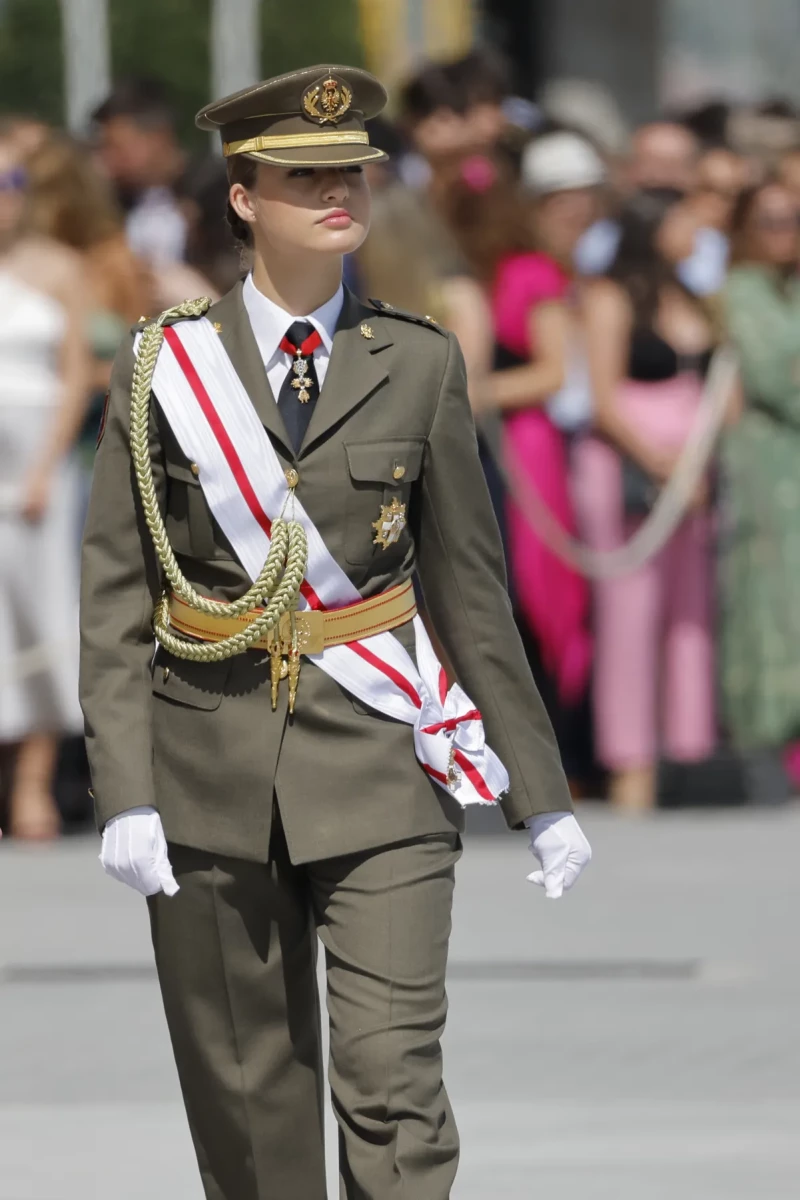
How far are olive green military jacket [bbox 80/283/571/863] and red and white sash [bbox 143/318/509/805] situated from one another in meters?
0.02

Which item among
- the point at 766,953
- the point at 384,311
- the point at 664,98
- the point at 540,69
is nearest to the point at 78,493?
the point at 766,953

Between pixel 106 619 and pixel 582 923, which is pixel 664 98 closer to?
pixel 582 923

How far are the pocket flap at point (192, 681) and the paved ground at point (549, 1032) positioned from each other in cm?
139

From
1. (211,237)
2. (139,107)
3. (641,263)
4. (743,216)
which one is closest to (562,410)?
(641,263)

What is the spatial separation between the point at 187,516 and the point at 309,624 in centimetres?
22

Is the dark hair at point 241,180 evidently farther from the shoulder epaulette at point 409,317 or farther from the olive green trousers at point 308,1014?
the olive green trousers at point 308,1014

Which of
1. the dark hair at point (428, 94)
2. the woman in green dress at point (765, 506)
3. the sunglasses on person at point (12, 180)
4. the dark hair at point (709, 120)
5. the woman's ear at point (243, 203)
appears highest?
the woman's ear at point (243, 203)

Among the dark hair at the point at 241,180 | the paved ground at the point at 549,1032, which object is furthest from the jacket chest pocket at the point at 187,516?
the paved ground at the point at 549,1032

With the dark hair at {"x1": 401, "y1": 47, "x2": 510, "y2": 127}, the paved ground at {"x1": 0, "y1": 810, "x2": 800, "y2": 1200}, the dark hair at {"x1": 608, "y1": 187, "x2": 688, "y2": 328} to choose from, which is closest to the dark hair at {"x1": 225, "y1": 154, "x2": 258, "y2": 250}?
the paved ground at {"x1": 0, "y1": 810, "x2": 800, "y2": 1200}

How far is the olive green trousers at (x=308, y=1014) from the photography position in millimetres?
3836

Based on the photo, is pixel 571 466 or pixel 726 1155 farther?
pixel 571 466

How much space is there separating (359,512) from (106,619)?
37 cm

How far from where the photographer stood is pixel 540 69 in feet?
114

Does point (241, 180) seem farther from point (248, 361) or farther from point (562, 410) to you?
point (562, 410)
